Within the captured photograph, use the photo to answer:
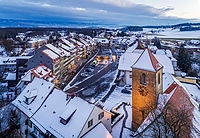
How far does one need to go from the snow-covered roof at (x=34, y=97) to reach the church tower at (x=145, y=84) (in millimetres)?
6848

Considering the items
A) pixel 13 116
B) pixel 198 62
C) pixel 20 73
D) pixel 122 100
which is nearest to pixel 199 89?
pixel 122 100

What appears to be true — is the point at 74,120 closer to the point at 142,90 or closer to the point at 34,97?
the point at 142,90

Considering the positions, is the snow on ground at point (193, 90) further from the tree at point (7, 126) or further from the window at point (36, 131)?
the tree at point (7, 126)

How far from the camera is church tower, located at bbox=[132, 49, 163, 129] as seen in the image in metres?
14.4

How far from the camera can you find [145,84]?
1488cm

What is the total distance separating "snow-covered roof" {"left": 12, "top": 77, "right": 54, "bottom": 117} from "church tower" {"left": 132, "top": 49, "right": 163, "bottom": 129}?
270 inches

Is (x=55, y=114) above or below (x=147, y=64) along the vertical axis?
below

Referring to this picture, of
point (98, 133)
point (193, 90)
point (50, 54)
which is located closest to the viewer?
point (98, 133)

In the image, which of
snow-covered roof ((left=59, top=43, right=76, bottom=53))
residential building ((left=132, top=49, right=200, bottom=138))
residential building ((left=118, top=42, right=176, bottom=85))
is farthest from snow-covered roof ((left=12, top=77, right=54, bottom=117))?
snow-covered roof ((left=59, top=43, right=76, bottom=53))

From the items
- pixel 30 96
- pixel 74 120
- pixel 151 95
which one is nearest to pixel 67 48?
pixel 30 96

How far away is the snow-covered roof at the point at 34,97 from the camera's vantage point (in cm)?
1665

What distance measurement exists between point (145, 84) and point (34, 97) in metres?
8.97

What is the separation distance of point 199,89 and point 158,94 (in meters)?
8.47

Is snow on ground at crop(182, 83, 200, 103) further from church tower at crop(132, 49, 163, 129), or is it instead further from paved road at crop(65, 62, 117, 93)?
paved road at crop(65, 62, 117, 93)
